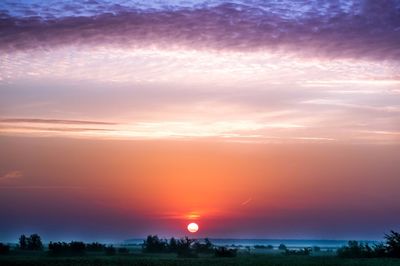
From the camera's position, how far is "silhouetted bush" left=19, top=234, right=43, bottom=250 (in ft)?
185

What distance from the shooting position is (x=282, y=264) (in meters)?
33.2

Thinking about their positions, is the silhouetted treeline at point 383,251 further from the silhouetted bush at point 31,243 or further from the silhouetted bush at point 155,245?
the silhouetted bush at point 31,243

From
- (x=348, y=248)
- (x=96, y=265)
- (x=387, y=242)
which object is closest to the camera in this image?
(x=96, y=265)

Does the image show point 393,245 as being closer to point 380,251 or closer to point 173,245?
point 380,251

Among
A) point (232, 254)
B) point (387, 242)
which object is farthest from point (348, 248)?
point (232, 254)

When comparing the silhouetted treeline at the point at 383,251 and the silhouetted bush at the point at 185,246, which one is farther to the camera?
the silhouetted bush at the point at 185,246

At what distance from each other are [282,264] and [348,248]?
16.6 m

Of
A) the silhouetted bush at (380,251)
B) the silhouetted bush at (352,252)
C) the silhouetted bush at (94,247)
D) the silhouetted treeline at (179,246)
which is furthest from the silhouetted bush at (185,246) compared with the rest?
the silhouetted bush at (380,251)

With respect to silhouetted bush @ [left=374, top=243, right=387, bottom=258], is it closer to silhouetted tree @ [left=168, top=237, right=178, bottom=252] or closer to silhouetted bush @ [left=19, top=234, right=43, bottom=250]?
silhouetted tree @ [left=168, top=237, right=178, bottom=252]

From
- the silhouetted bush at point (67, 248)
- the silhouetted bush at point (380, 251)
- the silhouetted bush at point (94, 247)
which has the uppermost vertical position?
the silhouetted bush at point (94, 247)

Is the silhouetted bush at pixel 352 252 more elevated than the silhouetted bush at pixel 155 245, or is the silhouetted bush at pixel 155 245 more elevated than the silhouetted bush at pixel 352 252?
the silhouetted bush at pixel 155 245

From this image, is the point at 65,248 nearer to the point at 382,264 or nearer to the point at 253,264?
the point at 253,264

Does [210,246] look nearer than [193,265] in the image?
No

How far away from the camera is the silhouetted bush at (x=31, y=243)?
5640 cm
